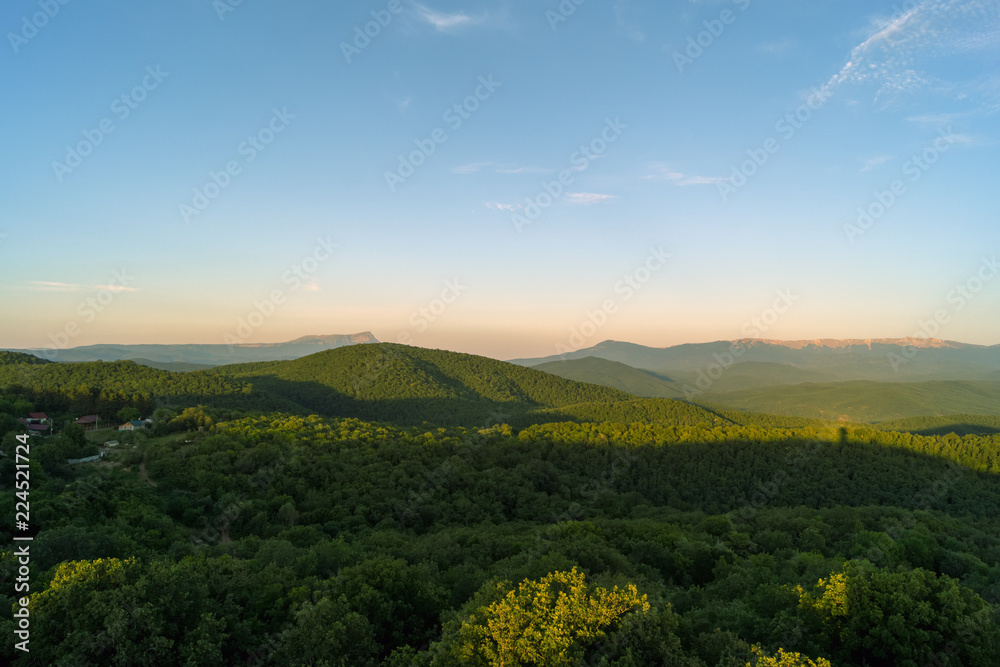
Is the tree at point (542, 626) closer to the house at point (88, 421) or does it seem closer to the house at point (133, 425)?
the house at point (133, 425)

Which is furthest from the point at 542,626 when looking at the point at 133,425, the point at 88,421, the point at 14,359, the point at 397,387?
the point at 397,387

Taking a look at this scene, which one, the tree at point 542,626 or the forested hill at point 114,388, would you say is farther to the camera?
the forested hill at point 114,388

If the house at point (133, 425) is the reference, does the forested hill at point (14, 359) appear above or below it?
above

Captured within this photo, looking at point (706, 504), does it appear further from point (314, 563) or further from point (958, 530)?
point (314, 563)

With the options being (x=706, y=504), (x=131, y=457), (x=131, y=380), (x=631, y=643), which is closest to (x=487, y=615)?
(x=631, y=643)

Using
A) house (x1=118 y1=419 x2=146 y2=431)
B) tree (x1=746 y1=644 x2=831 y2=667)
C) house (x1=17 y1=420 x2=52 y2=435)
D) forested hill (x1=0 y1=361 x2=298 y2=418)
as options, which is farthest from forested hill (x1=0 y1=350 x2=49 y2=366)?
tree (x1=746 y1=644 x2=831 y2=667)

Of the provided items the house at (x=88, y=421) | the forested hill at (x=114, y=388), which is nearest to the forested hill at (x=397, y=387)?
the forested hill at (x=114, y=388)
